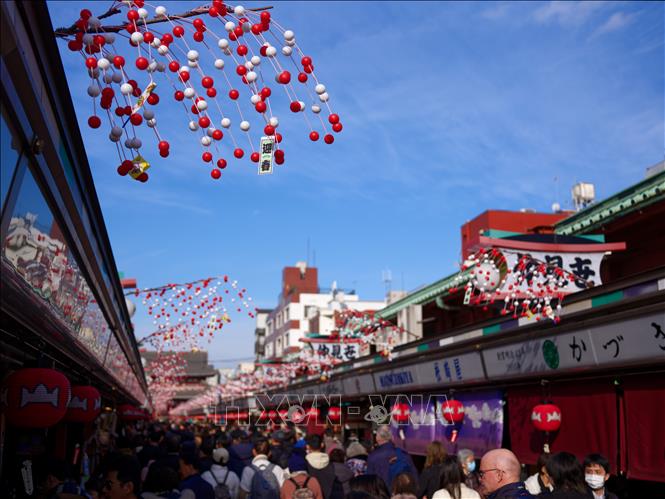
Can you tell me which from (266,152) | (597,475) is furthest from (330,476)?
(266,152)

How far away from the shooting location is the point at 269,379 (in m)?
39.4

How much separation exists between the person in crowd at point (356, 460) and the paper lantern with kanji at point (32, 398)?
521 centimetres

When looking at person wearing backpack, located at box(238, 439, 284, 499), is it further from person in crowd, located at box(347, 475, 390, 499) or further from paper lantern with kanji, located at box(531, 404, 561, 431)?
paper lantern with kanji, located at box(531, 404, 561, 431)

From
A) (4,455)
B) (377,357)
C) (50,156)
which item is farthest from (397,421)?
(50,156)

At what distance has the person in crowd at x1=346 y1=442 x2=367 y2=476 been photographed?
10.0m

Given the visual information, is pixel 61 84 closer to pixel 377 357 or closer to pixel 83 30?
pixel 83 30

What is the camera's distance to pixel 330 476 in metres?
8.63

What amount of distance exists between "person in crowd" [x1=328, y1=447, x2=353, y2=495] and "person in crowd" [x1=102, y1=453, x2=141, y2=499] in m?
4.12

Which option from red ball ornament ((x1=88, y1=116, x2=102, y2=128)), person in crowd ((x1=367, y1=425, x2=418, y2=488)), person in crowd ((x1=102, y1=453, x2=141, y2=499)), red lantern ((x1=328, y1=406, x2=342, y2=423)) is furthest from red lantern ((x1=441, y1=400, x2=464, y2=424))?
red ball ornament ((x1=88, y1=116, x2=102, y2=128))

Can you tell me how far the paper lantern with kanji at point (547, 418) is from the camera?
10.1 metres

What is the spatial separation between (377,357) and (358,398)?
325 centimetres

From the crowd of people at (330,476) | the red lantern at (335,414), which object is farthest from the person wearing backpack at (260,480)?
the red lantern at (335,414)

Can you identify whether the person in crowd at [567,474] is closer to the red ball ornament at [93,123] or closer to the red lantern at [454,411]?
the red ball ornament at [93,123]

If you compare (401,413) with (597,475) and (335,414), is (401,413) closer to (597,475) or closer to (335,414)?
(335,414)
